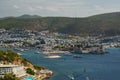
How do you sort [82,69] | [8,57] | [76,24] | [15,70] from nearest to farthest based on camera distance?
[15,70]
[8,57]
[82,69]
[76,24]

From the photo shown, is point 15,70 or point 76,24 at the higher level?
point 76,24

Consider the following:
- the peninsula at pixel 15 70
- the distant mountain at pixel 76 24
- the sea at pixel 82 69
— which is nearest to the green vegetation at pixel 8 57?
the peninsula at pixel 15 70

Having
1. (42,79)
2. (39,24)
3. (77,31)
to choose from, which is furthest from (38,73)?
(39,24)

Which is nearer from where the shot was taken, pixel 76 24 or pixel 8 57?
pixel 8 57

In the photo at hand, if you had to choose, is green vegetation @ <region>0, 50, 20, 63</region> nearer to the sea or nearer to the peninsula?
the peninsula

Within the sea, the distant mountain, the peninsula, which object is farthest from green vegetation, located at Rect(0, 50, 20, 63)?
the distant mountain

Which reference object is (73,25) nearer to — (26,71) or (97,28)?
(97,28)

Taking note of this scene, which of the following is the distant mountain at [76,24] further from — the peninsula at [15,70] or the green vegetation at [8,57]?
the peninsula at [15,70]

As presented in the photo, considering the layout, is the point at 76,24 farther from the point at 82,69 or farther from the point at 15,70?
the point at 15,70

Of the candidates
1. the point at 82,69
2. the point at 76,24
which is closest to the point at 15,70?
the point at 82,69
